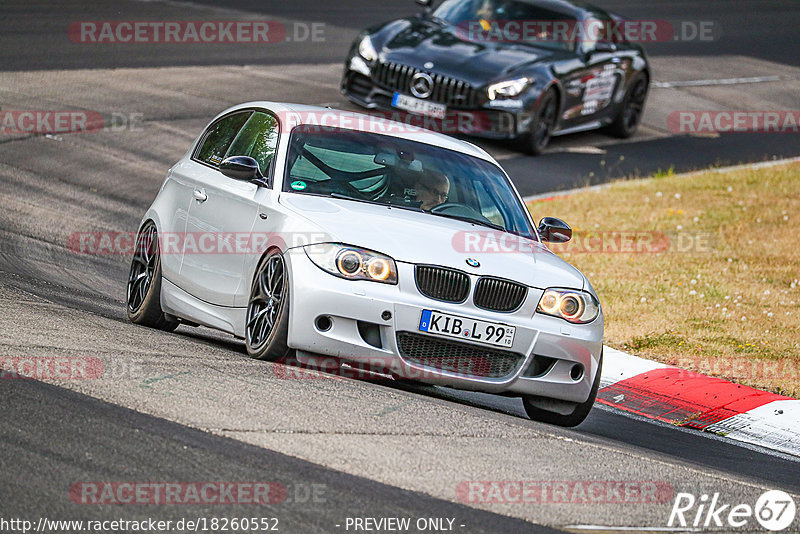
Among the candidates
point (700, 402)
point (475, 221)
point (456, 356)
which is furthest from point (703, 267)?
point (456, 356)

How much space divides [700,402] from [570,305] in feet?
7.24

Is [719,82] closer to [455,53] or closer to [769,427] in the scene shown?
[455,53]

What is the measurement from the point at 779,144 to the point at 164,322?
14700 millimetres

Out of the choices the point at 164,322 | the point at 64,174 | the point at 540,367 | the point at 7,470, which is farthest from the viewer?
the point at 64,174

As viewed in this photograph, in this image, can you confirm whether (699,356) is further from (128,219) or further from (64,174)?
(64,174)

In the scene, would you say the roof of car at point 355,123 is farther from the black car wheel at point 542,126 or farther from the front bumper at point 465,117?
the black car wheel at point 542,126

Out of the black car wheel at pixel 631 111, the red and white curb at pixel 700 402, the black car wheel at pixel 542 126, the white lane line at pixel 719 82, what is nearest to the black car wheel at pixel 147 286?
the red and white curb at pixel 700 402

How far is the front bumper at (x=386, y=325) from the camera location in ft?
23.1

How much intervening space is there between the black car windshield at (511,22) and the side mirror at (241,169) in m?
10.6

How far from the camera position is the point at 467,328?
7.14m

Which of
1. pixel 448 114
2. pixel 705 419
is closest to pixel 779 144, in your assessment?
pixel 448 114

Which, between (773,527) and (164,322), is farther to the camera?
(164,322)

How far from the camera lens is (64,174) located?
45.5 feet

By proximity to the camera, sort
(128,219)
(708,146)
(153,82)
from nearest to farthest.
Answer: (128,219)
(153,82)
(708,146)
